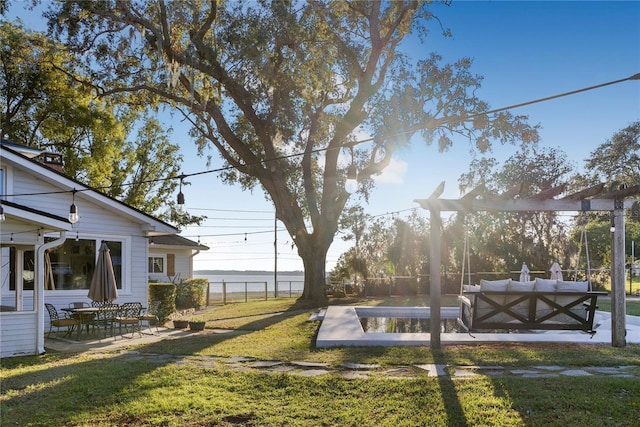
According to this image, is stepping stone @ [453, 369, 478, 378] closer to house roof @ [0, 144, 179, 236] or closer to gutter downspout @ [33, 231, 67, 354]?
gutter downspout @ [33, 231, 67, 354]

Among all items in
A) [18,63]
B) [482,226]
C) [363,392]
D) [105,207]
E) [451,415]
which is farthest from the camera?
[482,226]

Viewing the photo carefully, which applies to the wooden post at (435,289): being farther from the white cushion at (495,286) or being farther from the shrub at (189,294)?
the shrub at (189,294)

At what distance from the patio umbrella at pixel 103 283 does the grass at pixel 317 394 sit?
2651 mm

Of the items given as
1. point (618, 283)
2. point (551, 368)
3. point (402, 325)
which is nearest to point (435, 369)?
point (551, 368)

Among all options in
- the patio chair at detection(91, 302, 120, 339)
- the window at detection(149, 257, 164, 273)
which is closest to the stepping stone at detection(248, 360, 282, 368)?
the patio chair at detection(91, 302, 120, 339)

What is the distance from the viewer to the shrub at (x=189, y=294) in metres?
19.4

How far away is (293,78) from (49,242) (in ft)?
30.5

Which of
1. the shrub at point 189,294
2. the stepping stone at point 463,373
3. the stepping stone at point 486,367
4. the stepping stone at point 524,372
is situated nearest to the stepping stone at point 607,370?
the stepping stone at point 524,372

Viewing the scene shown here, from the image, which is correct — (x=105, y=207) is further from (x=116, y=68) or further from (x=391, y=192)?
(x=391, y=192)

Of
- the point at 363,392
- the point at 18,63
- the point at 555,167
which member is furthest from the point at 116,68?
the point at 555,167

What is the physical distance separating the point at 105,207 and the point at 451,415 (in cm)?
1074

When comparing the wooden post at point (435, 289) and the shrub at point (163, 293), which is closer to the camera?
the wooden post at point (435, 289)

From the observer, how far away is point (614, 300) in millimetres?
8391

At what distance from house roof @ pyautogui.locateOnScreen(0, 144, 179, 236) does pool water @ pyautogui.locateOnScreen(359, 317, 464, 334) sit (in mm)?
5901
